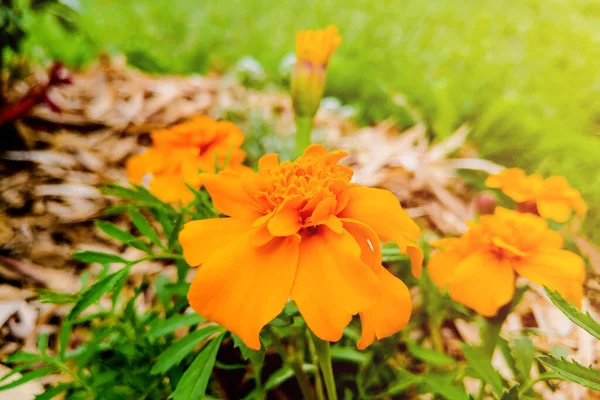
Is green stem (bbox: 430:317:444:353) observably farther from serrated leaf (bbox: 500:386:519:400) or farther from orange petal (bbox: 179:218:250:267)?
orange petal (bbox: 179:218:250:267)

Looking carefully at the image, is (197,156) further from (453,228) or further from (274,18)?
(274,18)

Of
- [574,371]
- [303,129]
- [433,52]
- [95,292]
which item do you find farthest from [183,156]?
[433,52]

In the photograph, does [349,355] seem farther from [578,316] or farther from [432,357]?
[578,316]

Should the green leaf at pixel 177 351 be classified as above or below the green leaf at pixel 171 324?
above

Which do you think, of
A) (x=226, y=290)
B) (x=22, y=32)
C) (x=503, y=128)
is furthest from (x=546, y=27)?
(x=226, y=290)

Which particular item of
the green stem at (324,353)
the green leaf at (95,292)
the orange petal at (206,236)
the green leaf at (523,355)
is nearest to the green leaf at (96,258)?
the green leaf at (95,292)

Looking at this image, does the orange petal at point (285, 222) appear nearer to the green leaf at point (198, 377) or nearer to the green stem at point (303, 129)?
the green leaf at point (198, 377)

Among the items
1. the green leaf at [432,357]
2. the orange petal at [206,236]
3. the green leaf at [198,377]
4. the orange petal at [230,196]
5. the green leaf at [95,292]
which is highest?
the orange petal at [230,196]
